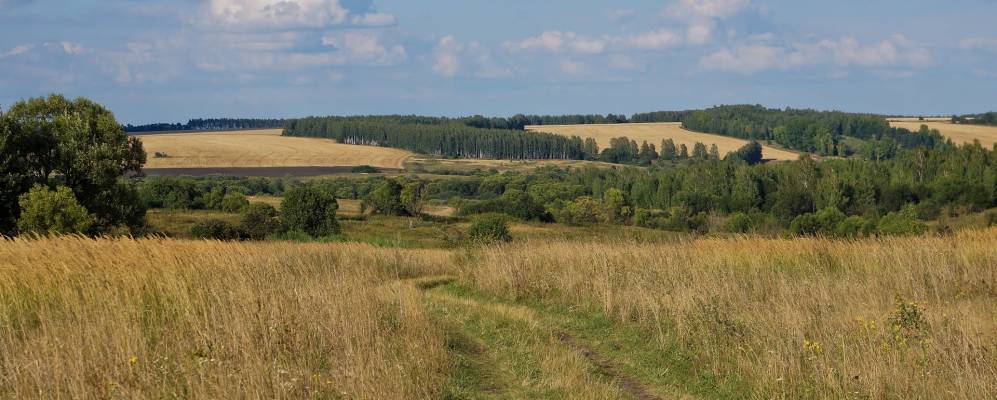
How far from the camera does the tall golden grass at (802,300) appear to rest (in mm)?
8352

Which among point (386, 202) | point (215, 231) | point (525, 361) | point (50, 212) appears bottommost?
point (386, 202)

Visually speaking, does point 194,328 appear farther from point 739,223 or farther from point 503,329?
point 739,223

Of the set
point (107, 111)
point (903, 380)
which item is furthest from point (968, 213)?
point (903, 380)

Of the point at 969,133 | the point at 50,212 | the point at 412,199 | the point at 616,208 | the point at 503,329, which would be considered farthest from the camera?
the point at 969,133

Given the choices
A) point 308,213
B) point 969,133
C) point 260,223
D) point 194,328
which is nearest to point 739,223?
point 308,213

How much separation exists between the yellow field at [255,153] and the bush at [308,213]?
295ft

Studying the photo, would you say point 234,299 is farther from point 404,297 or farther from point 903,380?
point 903,380

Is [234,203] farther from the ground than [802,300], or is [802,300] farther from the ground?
[802,300]

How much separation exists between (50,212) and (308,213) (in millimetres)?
24927

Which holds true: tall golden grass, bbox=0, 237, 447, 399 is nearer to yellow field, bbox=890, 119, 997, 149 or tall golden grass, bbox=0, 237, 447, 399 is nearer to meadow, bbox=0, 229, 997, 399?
meadow, bbox=0, 229, 997, 399

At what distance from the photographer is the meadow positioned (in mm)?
7836

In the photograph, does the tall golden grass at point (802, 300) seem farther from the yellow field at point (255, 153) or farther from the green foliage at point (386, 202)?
the yellow field at point (255, 153)

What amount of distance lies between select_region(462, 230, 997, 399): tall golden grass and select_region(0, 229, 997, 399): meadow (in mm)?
35

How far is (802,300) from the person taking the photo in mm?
11797
